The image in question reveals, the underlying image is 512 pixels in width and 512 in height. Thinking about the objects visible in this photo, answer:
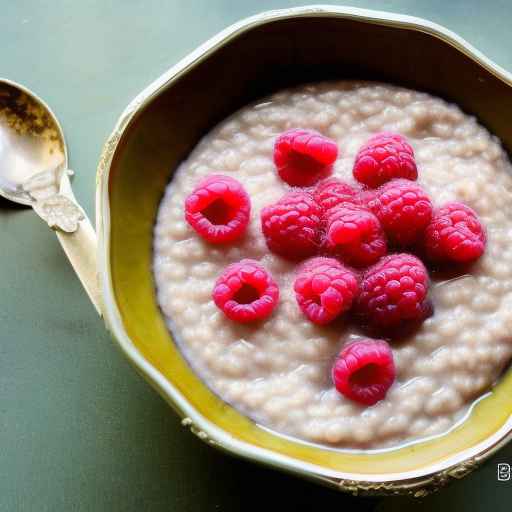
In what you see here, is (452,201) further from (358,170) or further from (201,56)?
(201,56)

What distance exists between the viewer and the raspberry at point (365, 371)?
1.23 m

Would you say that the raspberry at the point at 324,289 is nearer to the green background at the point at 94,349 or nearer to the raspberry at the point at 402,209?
the raspberry at the point at 402,209

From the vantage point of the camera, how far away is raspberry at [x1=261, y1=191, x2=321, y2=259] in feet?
4.23

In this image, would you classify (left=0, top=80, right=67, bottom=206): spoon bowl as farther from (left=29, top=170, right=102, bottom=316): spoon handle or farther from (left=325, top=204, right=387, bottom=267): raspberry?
(left=325, top=204, right=387, bottom=267): raspberry

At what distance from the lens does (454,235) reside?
129cm

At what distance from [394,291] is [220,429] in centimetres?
39

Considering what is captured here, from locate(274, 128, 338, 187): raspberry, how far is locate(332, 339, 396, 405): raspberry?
36cm

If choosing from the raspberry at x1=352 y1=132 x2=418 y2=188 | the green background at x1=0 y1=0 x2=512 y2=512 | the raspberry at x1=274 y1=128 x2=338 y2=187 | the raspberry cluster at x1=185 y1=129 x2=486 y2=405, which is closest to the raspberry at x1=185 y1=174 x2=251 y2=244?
the raspberry cluster at x1=185 y1=129 x2=486 y2=405

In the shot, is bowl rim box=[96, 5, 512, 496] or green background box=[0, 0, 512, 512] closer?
bowl rim box=[96, 5, 512, 496]

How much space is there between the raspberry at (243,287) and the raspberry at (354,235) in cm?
14

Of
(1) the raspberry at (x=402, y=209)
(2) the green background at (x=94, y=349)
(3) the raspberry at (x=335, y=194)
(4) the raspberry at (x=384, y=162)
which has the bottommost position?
(2) the green background at (x=94, y=349)

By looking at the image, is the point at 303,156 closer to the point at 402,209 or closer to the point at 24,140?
the point at 402,209

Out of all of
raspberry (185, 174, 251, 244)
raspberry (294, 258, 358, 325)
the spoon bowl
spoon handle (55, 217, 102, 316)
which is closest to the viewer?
raspberry (294, 258, 358, 325)

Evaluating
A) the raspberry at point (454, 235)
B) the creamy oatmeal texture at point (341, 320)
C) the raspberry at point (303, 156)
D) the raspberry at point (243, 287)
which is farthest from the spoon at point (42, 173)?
the raspberry at point (454, 235)
